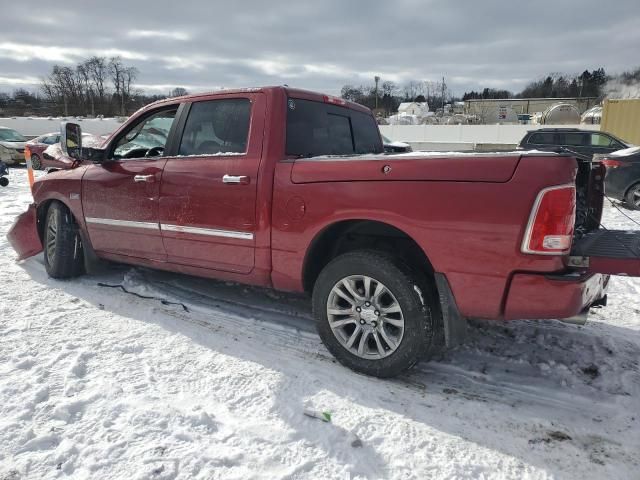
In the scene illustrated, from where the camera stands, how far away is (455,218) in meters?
2.54

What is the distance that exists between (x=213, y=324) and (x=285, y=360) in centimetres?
86

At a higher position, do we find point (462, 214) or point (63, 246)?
point (462, 214)

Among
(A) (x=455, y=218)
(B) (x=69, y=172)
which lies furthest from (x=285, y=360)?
(B) (x=69, y=172)

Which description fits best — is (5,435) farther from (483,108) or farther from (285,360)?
(483,108)

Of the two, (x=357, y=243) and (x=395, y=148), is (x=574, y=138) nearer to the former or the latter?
(x=395, y=148)

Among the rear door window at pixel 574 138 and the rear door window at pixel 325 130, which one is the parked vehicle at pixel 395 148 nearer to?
the rear door window at pixel 325 130

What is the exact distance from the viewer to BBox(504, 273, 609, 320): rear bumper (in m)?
2.38

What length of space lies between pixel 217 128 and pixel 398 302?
200cm

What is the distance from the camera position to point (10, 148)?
1867cm

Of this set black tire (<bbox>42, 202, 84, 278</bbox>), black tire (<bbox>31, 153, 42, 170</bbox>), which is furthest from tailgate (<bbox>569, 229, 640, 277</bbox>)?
black tire (<bbox>31, 153, 42, 170</bbox>)

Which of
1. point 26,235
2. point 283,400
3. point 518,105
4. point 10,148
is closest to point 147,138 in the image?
point 26,235

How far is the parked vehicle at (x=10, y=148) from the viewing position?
60.4ft

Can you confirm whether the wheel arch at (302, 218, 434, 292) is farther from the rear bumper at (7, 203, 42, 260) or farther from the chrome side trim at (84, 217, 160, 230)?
the rear bumper at (7, 203, 42, 260)

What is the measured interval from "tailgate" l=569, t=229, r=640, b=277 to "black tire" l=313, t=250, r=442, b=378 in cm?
82
